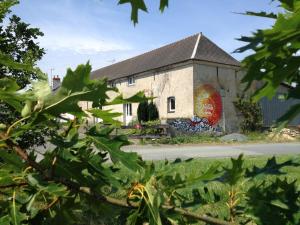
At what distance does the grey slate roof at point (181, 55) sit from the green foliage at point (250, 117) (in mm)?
2864

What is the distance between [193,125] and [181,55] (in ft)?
15.7

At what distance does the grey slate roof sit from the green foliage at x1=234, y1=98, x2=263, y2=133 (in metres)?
2.86

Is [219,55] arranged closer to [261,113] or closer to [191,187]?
[261,113]

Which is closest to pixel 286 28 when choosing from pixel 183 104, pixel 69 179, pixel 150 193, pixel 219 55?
pixel 150 193

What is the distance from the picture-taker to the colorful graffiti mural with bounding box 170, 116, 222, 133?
88.8 ft

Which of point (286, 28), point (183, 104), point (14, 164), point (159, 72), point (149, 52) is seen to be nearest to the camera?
point (286, 28)

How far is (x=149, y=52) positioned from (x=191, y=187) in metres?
34.6

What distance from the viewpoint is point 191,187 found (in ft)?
4.10

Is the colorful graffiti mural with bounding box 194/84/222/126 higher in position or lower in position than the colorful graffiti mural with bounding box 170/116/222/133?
higher

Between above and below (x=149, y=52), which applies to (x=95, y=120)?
below

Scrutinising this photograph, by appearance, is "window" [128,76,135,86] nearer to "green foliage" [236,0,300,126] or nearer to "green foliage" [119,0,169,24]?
"green foliage" [119,0,169,24]

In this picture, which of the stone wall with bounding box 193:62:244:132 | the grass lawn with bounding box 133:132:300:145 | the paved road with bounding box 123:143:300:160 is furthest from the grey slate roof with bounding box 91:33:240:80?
the paved road with bounding box 123:143:300:160

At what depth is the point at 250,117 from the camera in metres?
28.4

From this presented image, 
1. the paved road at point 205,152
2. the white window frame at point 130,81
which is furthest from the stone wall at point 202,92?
the paved road at point 205,152
